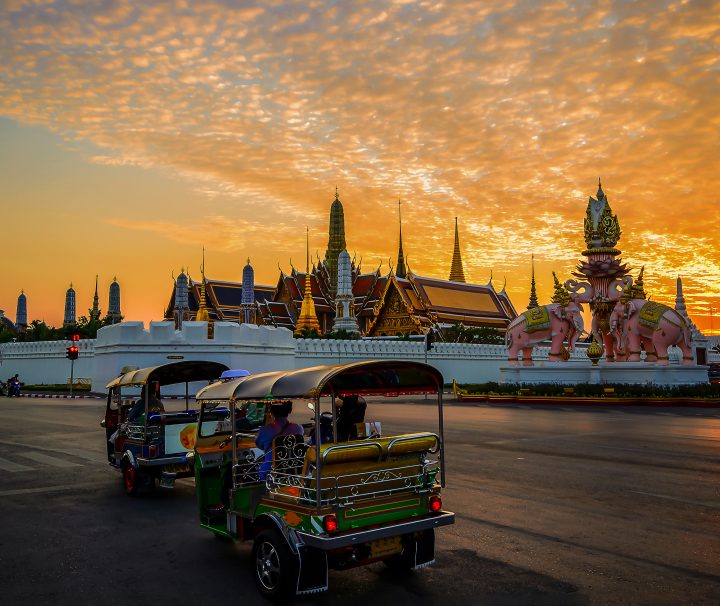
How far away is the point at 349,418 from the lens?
6797 mm

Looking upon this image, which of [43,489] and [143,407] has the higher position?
[143,407]

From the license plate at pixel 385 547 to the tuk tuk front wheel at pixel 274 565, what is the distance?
61 centimetres

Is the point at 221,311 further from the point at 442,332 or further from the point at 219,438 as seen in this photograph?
the point at 219,438

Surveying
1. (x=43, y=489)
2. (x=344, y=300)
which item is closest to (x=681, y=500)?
(x=43, y=489)

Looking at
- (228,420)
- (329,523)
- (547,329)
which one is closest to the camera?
(329,523)

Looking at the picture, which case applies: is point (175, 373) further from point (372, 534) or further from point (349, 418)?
point (372, 534)

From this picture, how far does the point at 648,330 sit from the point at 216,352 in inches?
763

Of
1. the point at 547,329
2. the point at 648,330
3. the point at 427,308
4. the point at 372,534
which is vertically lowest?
the point at 372,534

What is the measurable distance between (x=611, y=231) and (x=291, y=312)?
3411 centimetres

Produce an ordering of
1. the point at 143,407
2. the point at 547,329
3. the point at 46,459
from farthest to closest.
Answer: the point at 547,329
the point at 46,459
the point at 143,407

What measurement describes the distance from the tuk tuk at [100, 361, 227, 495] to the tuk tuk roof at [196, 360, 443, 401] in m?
3.51

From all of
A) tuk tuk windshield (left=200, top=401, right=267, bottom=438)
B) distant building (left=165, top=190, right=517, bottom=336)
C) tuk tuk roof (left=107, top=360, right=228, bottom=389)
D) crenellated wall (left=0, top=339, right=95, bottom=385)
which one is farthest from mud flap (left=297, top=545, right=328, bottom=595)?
distant building (left=165, top=190, right=517, bottom=336)

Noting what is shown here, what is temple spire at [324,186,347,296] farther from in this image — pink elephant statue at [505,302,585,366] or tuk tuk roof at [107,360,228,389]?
tuk tuk roof at [107,360,228,389]

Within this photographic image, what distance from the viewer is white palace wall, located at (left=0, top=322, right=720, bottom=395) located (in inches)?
1341
